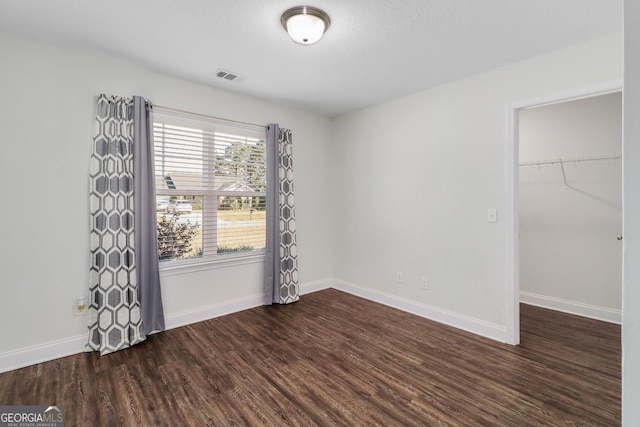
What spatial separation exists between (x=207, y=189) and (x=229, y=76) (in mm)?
1214

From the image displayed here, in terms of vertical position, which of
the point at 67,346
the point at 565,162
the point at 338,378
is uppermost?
the point at 565,162

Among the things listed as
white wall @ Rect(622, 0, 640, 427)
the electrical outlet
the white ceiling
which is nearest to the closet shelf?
the white ceiling

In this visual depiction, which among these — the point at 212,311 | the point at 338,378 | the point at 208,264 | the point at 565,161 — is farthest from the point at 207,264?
the point at 565,161

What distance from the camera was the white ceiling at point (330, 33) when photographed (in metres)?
1.99

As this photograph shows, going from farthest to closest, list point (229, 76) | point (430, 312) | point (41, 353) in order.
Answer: point (430, 312) < point (229, 76) < point (41, 353)

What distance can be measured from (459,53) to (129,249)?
334 centimetres

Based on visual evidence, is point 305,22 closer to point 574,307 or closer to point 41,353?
point 41,353

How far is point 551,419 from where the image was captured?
5.93 feet

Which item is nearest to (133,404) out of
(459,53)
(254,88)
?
(254,88)

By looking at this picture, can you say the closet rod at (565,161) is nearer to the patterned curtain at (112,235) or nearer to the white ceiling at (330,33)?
the white ceiling at (330,33)

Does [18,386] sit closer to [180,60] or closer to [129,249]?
[129,249]

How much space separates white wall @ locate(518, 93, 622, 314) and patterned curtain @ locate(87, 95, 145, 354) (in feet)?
14.6

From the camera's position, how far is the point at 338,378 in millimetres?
2240

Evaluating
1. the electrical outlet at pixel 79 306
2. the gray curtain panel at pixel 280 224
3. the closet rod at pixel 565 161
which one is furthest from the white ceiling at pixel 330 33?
the electrical outlet at pixel 79 306
